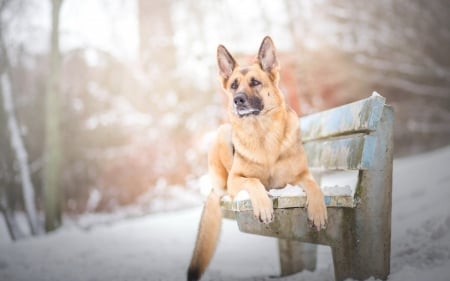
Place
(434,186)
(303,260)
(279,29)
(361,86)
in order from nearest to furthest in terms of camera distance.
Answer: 1. (303,260)
2. (434,186)
3. (361,86)
4. (279,29)

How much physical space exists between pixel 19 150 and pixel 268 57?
6001mm

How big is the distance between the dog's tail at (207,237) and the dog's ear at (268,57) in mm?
1158

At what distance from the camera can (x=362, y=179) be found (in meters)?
2.06

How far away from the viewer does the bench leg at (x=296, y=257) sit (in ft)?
9.69

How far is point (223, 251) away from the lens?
396 centimetres

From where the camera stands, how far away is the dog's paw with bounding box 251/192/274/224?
1.98 meters

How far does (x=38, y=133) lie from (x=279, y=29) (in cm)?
743

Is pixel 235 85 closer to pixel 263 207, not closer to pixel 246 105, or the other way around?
pixel 246 105

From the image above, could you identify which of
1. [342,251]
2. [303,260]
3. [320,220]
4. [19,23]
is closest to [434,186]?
[303,260]

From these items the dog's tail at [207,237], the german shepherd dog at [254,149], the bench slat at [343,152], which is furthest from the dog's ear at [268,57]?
the dog's tail at [207,237]

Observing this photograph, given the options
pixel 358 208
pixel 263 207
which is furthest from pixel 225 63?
pixel 358 208

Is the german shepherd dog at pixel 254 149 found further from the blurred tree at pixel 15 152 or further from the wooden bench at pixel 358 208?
the blurred tree at pixel 15 152

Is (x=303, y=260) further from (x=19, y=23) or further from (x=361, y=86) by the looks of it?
(x=19, y=23)

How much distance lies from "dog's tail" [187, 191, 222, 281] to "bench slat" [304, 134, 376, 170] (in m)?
0.94
